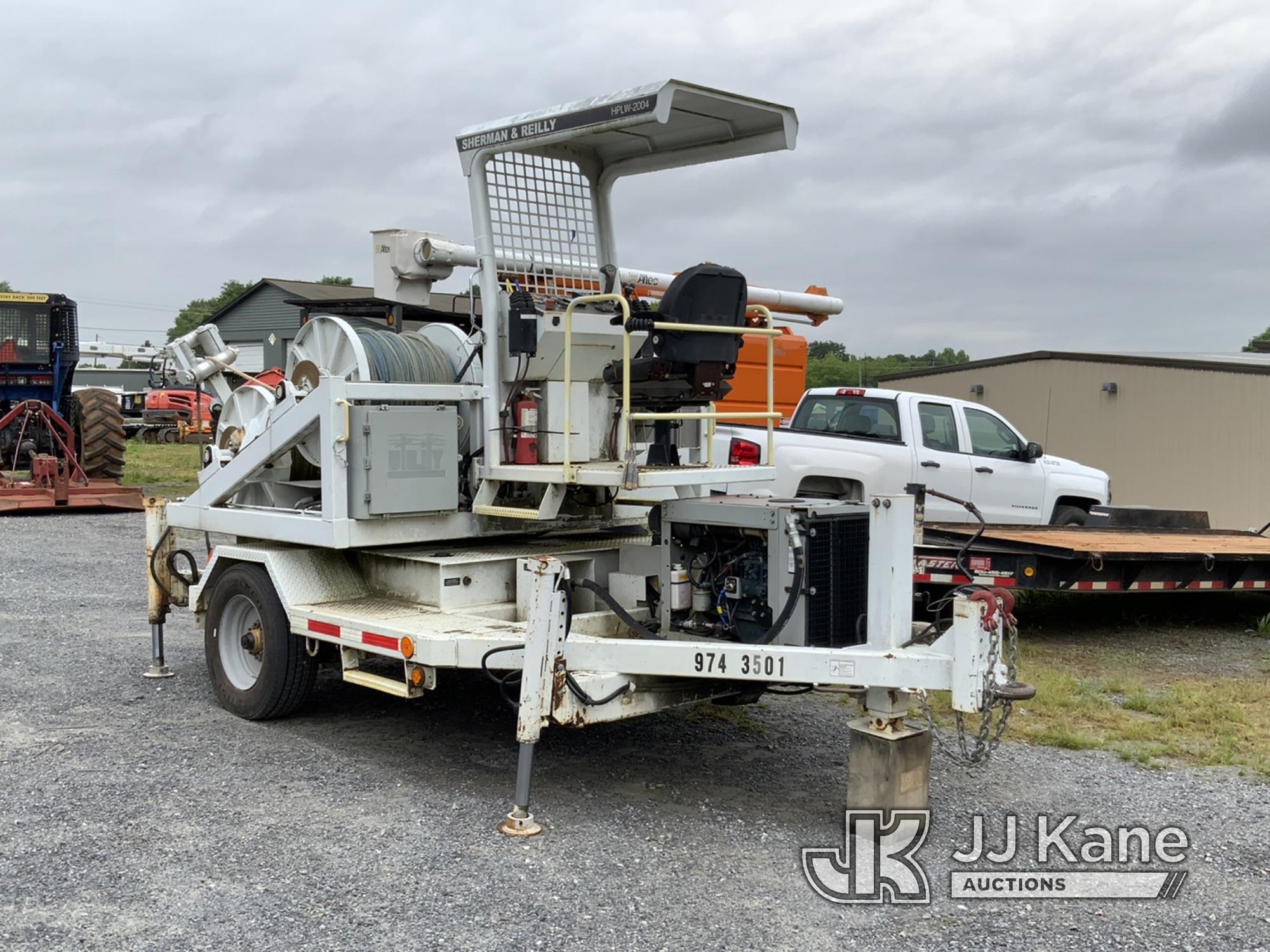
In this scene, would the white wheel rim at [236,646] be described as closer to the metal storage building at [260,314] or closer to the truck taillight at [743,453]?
the truck taillight at [743,453]

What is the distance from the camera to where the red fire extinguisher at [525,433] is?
6.57 m

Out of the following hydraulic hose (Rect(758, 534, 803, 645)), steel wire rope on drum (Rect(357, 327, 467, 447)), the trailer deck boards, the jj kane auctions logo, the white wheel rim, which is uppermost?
steel wire rope on drum (Rect(357, 327, 467, 447))

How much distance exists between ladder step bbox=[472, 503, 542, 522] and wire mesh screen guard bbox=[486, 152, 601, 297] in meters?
1.21

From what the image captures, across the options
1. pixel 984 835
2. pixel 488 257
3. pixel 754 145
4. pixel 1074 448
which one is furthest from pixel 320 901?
pixel 1074 448

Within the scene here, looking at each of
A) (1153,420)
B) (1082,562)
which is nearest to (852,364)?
(1153,420)

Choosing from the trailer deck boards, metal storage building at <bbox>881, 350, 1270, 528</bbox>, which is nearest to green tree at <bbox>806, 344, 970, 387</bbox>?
metal storage building at <bbox>881, 350, 1270, 528</bbox>

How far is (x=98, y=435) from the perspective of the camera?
1988 cm

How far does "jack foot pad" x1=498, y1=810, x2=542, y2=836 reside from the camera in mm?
5398

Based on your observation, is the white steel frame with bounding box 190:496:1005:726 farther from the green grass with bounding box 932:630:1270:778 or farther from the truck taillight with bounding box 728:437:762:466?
the green grass with bounding box 932:630:1270:778

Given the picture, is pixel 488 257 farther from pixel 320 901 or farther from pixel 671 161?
pixel 320 901

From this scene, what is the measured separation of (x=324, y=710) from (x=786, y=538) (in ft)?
11.1

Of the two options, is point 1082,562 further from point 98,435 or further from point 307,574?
point 98,435

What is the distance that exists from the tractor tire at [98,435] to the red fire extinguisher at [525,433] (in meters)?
15.4

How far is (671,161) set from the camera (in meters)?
7.12
